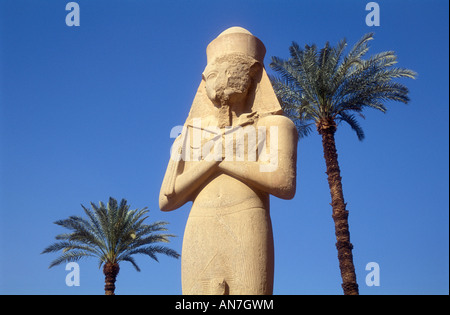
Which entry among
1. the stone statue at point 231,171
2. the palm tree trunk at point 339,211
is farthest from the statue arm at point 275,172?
the palm tree trunk at point 339,211

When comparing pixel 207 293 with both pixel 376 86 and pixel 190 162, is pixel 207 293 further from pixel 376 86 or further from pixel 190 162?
pixel 376 86

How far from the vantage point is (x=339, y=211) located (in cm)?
1214

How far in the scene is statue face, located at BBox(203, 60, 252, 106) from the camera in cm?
438

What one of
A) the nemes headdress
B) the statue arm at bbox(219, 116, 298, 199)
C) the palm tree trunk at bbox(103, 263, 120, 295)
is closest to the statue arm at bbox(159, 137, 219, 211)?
the statue arm at bbox(219, 116, 298, 199)

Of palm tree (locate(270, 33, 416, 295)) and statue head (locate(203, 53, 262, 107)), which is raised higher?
palm tree (locate(270, 33, 416, 295))

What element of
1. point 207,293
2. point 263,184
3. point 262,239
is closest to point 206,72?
point 263,184

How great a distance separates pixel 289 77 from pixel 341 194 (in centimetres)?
421

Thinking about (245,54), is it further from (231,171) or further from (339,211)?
(339,211)

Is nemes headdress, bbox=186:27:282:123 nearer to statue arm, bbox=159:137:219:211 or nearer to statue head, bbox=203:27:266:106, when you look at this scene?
statue head, bbox=203:27:266:106

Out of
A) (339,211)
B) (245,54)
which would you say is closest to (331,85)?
(339,211)

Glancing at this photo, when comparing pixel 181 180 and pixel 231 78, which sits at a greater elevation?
pixel 231 78

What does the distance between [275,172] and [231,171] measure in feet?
1.34

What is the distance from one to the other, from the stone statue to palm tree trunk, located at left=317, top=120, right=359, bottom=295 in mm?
8360

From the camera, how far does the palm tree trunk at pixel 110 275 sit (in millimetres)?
16844
